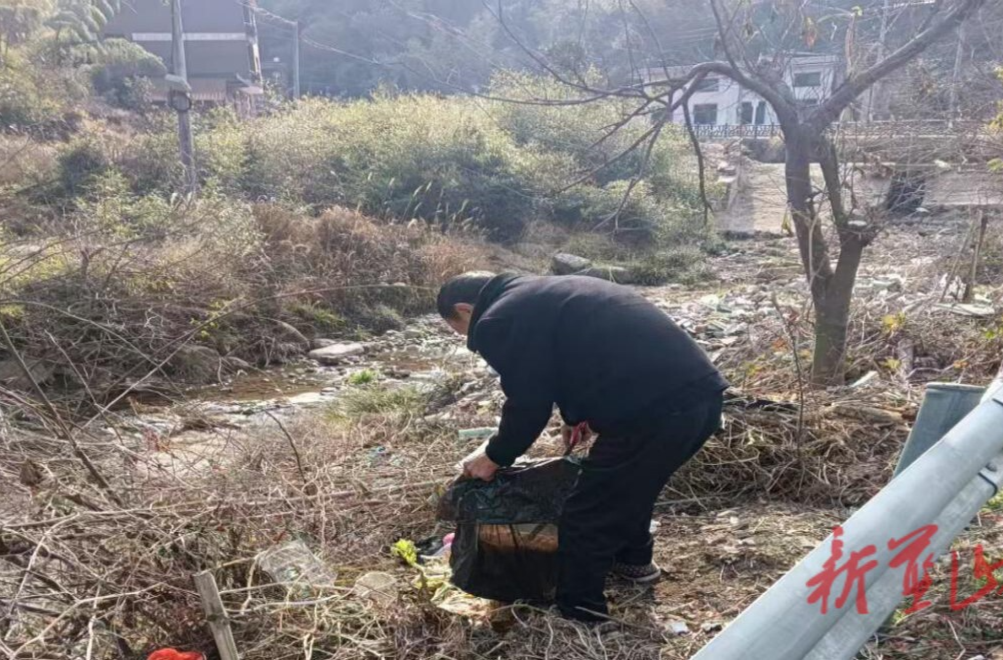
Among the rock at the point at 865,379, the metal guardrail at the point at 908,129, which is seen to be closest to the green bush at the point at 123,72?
the metal guardrail at the point at 908,129

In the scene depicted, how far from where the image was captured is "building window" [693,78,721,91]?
5.14 meters

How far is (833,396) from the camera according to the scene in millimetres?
4797

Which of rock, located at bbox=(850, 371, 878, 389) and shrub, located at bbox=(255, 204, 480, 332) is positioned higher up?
rock, located at bbox=(850, 371, 878, 389)

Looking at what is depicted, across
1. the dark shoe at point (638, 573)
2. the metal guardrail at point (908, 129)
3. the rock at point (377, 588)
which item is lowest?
the dark shoe at point (638, 573)

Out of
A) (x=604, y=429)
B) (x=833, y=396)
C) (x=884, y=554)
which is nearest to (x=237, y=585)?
(x=604, y=429)

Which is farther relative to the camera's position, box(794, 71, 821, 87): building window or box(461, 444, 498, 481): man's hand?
box(794, 71, 821, 87): building window

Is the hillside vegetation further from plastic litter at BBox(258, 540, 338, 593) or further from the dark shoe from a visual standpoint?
the dark shoe

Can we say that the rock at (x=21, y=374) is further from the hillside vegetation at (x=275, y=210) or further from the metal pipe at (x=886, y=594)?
the metal pipe at (x=886, y=594)

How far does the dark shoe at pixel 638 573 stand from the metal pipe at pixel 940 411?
142 cm

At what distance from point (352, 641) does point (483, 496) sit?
653mm

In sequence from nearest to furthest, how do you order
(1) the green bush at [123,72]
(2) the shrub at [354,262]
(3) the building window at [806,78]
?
(3) the building window at [806,78] → (2) the shrub at [354,262] → (1) the green bush at [123,72]

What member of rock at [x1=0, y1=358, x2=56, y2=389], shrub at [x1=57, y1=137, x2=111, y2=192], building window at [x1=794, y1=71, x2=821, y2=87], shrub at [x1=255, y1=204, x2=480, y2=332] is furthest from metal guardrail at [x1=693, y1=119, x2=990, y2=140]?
shrub at [x1=57, y1=137, x2=111, y2=192]

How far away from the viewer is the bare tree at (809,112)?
15.9 feet

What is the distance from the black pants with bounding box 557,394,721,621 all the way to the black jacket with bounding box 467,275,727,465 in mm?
57
